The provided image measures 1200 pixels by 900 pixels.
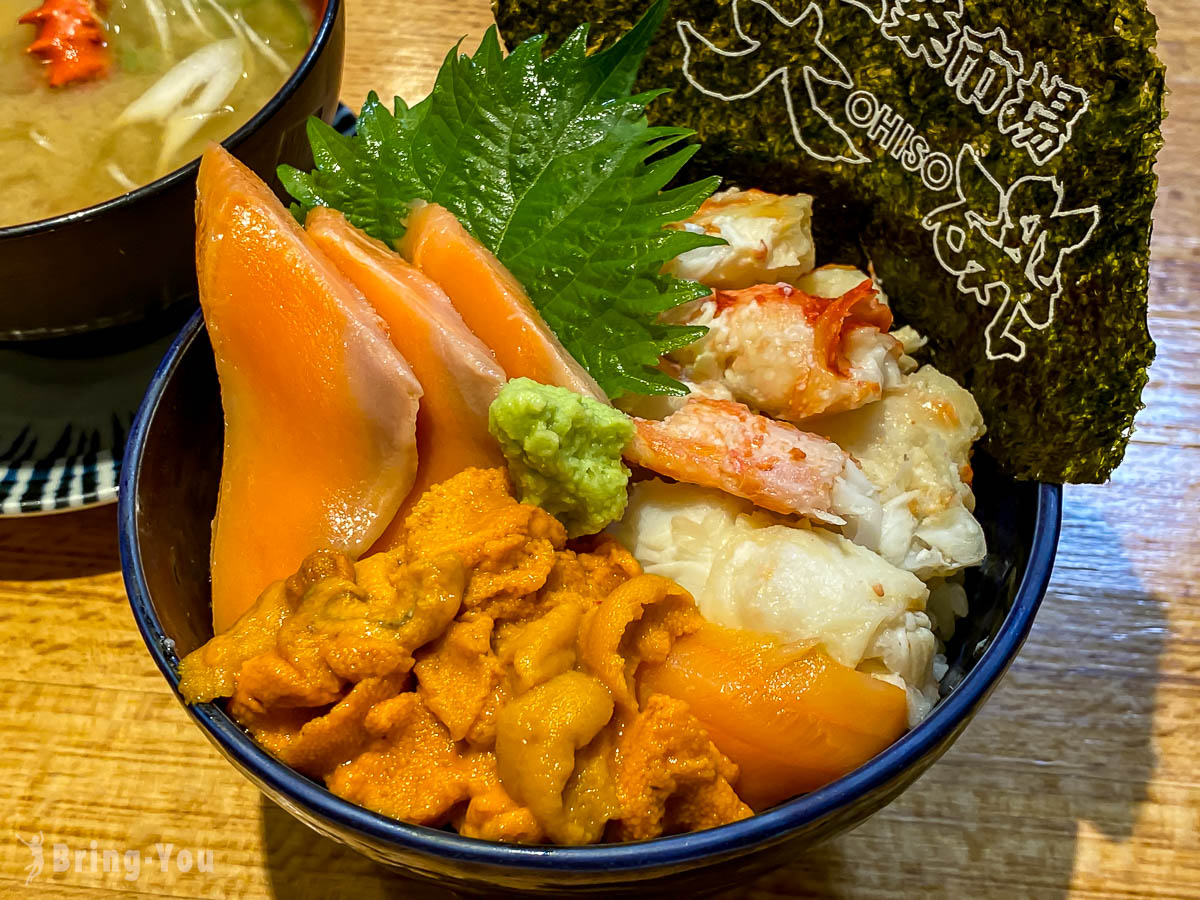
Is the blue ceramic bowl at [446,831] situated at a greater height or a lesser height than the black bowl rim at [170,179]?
lesser

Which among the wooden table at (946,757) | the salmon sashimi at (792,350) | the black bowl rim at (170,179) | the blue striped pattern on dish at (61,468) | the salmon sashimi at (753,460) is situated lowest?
the wooden table at (946,757)

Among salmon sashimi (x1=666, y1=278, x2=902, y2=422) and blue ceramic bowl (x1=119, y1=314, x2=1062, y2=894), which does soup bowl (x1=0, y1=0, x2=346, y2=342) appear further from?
salmon sashimi (x1=666, y1=278, x2=902, y2=422)

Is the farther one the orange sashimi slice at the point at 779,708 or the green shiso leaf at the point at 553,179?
the green shiso leaf at the point at 553,179

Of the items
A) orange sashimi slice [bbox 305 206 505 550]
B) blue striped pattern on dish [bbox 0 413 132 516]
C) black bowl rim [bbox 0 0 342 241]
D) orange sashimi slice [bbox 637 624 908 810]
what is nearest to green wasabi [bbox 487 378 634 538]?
orange sashimi slice [bbox 305 206 505 550]

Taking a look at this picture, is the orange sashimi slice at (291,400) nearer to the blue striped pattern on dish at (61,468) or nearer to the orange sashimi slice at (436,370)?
the orange sashimi slice at (436,370)

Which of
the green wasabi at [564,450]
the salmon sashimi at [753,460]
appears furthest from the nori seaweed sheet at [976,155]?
the green wasabi at [564,450]

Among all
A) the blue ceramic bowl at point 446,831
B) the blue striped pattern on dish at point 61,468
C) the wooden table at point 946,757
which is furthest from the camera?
the blue striped pattern on dish at point 61,468

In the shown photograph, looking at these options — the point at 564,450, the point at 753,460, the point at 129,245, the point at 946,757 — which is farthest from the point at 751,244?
the point at 129,245

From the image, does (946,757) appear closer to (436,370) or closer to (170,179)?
(436,370)

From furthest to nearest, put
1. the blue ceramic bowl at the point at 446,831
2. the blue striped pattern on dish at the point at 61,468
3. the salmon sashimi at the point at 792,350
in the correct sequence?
1. the blue striped pattern on dish at the point at 61,468
2. the salmon sashimi at the point at 792,350
3. the blue ceramic bowl at the point at 446,831
